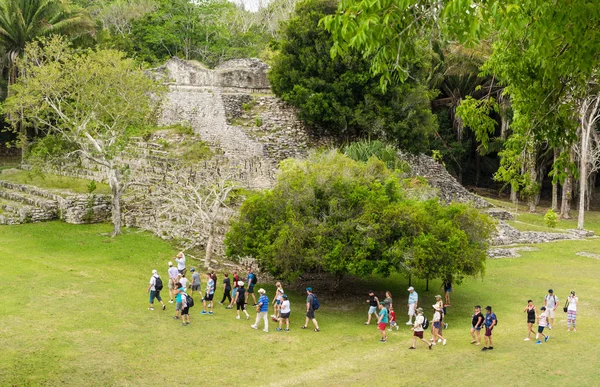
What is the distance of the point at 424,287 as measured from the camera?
20250 millimetres

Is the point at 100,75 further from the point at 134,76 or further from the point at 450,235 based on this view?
the point at 450,235

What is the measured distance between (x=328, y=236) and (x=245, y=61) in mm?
18490

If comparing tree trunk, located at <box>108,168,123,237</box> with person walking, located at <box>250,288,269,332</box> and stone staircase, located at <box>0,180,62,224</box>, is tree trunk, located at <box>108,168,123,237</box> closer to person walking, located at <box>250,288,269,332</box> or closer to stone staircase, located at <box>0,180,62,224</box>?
stone staircase, located at <box>0,180,62,224</box>

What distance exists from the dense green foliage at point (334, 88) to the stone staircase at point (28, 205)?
10801mm

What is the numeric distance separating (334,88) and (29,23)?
14376 mm

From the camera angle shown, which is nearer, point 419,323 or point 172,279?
point 419,323

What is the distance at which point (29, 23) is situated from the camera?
3003 cm

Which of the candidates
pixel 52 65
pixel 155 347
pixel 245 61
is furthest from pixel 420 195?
pixel 245 61

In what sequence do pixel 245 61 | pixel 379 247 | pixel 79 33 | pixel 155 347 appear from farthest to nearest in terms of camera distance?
pixel 245 61 < pixel 79 33 < pixel 379 247 < pixel 155 347

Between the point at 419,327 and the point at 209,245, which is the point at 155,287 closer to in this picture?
the point at 209,245

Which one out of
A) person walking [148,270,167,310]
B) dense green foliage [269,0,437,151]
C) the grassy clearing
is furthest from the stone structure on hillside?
person walking [148,270,167,310]

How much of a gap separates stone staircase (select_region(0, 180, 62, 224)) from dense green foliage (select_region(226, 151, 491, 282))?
942 cm

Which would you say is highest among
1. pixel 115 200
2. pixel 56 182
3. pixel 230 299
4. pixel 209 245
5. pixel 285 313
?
pixel 56 182

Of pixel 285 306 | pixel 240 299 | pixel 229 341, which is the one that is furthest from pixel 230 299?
pixel 229 341
